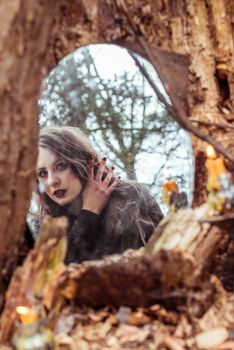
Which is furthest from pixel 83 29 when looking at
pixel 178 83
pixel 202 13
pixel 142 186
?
pixel 142 186

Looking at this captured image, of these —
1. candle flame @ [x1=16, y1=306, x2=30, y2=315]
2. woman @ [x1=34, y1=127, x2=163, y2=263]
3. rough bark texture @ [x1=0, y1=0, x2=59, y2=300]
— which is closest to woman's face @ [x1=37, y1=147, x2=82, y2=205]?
woman @ [x1=34, y1=127, x2=163, y2=263]

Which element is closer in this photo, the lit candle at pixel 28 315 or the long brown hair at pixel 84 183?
the lit candle at pixel 28 315

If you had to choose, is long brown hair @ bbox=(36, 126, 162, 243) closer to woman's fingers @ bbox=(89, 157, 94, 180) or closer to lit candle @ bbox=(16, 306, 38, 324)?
woman's fingers @ bbox=(89, 157, 94, 180)

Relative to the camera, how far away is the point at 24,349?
1086 millimetres

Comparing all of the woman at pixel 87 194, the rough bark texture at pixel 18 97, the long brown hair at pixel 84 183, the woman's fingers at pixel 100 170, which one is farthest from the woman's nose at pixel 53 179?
the rough bark texture at pixel 18 97

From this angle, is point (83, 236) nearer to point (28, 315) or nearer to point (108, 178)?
point (108, 178)

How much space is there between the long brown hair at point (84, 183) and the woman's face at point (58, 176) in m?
0.03

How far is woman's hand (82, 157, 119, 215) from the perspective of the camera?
2.36 meters

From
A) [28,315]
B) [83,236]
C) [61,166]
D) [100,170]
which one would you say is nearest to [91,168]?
[100,170]

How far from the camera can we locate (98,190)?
2.40m

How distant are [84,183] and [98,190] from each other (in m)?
0.09

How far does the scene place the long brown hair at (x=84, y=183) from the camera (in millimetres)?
2387

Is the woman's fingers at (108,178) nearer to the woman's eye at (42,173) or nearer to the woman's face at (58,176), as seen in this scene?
the woman's face at (58,176)

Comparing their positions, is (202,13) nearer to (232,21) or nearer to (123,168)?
(232,21)
